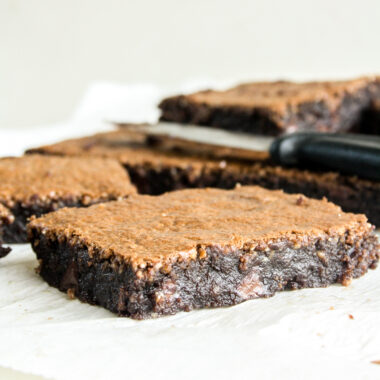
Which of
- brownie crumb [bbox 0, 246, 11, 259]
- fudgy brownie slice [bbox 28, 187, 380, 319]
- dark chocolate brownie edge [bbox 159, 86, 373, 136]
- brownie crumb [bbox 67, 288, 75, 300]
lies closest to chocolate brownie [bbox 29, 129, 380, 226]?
dark chocolate brownie edge [bbox 159, 86, 373, 136]

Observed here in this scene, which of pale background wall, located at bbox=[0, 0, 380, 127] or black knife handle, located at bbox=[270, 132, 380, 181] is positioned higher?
pale background wall, located at bbox=[0, 0, 380, 127]

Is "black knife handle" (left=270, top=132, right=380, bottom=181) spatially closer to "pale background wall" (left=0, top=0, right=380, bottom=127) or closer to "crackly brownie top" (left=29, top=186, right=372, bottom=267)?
"crackly brownie top" (left=29, top=186, right=372, bottom=267)

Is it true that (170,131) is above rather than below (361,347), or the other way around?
above

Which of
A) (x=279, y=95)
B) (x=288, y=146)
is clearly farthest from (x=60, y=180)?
(x=279, y=95)

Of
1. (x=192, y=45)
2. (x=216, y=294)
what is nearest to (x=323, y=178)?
(x=216, y=294)

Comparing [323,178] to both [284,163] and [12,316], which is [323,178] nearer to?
[284,163]

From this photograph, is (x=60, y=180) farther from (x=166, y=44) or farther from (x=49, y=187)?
(x=166, y=44)
